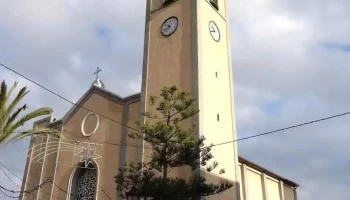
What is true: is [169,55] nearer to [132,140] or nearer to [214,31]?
[214,31]

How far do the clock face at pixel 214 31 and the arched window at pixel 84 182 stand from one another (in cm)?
726

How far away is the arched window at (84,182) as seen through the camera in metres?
17.5

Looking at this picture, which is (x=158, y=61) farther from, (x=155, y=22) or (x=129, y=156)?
(x=129, y=156)

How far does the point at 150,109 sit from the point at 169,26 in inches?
149

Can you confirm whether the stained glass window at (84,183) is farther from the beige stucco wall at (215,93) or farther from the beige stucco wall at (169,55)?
the beige stucco wall at (215,93)

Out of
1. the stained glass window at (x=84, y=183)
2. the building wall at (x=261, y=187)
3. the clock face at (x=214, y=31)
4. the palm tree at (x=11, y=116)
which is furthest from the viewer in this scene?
the building wall at (x=261, y=187)

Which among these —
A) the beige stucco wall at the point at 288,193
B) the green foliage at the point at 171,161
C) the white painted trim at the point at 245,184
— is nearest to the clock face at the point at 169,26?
the green foliage at the point at 171,161

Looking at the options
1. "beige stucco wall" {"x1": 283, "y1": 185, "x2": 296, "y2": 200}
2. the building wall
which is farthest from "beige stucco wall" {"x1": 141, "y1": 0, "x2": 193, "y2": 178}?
"beige stucco wall" {"x1": 283, "y1": 185, "x2": 296, "y2": 200}

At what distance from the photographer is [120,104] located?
17859 mm

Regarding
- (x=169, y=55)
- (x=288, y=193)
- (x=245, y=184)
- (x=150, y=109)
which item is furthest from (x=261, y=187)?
(x=169, y=55)

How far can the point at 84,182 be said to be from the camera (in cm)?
1788

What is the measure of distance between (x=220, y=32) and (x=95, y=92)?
615 cm

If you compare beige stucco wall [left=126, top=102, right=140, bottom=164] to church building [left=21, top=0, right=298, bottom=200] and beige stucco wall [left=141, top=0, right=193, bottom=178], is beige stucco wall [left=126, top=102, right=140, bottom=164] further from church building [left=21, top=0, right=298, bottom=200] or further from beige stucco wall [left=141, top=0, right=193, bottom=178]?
beige stucco wall [left=141, top=0, right=193, bottom=178]

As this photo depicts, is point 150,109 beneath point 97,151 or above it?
above
